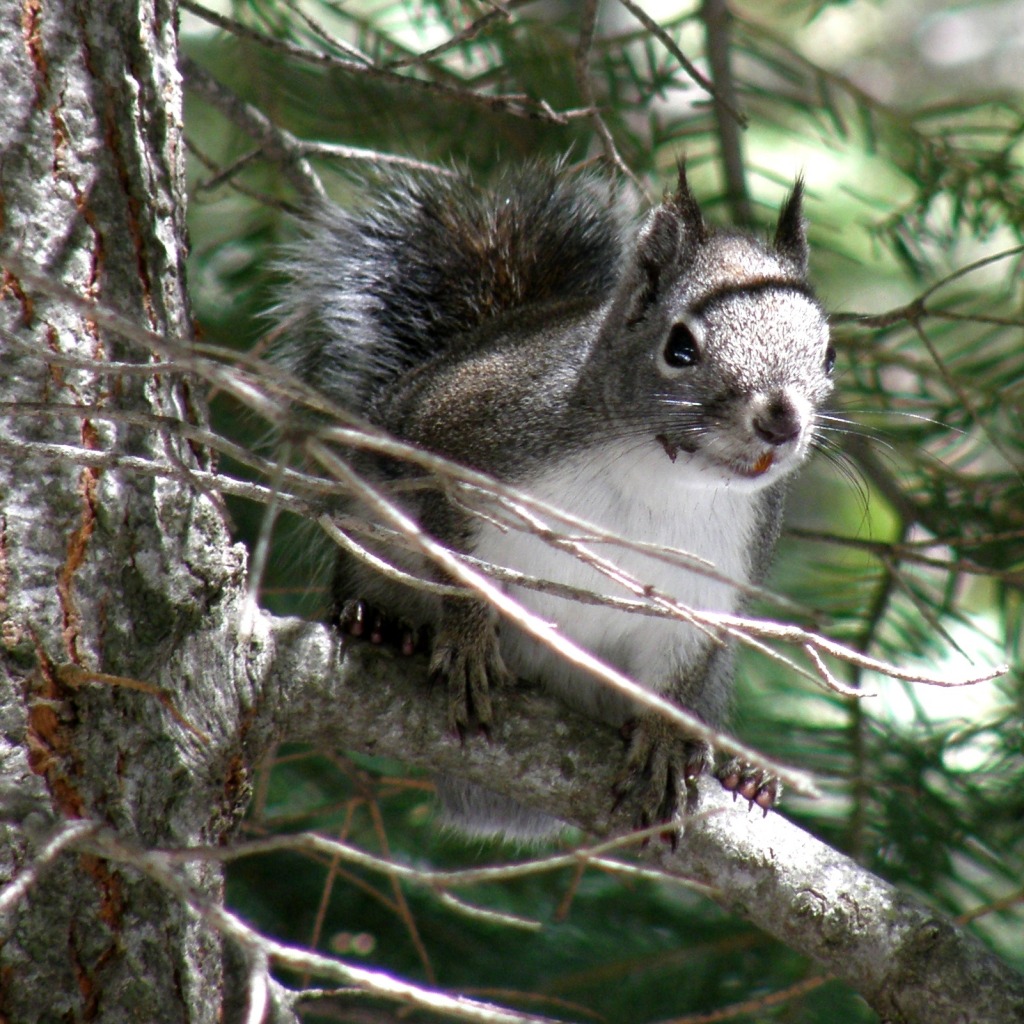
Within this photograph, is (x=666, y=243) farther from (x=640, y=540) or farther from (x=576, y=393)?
(x=640, y=540)

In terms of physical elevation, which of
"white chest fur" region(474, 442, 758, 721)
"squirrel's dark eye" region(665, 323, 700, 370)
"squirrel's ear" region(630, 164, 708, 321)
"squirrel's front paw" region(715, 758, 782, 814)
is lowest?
"squirrel's front paw" region(715, 758, 782, 814)

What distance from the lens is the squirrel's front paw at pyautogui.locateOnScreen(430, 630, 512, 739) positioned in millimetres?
1233

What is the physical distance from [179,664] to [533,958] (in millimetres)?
992

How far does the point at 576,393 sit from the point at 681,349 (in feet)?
0.54

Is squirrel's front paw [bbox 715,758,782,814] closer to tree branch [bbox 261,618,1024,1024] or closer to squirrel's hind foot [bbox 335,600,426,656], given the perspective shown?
tree branch [bbox 261,618,1024,1024]

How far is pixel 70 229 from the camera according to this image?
0.97m

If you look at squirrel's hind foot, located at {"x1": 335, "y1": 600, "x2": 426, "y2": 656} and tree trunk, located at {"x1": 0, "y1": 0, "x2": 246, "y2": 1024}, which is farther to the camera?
squirrel's hind foot, located at {"x1": 335, "y1": 600, "x2": 426, "y2": 656}

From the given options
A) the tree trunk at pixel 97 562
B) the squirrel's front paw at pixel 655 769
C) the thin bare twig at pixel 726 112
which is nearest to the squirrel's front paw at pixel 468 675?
the squirrel's front paw at pixel 655 769

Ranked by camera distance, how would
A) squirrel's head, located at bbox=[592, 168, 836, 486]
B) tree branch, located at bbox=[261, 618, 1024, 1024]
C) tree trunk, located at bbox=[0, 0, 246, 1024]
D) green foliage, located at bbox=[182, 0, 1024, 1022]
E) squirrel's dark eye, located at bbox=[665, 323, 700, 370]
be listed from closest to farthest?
tree trunk, located at bbox=[0, 0, 246, 1024] → tree branch, located at bbox=[261, 618, 1024, 1024] → squirrel's head, located at bbox=[592, 168, 836, 486] → squirrel's dark eye, located at bbox=[665, 323, 700, 370] → green foliage, located at bbox=[182, 0, 1024, 1022]

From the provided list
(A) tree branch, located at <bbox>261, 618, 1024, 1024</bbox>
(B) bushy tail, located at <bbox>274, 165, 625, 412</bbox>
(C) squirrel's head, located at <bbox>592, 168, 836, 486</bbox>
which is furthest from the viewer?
(B) bushy tail, located at <bbox>274, 165, 625, 412</bbox>

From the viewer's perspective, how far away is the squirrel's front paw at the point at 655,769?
49.3 inches

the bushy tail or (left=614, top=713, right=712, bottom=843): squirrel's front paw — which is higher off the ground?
the bushy tail

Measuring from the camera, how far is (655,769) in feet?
4.26

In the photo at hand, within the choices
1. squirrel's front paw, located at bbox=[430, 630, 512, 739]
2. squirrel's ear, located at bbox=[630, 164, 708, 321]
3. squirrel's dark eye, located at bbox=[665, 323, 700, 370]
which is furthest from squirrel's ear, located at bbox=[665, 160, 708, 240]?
squirrel's front paw, located at bbox=[430, 630, 512, 739]
